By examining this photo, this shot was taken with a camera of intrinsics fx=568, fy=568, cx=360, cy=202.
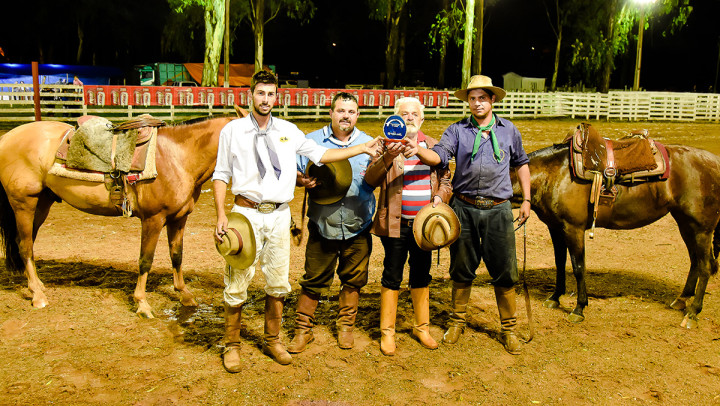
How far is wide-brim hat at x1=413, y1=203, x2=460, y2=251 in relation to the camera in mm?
3949

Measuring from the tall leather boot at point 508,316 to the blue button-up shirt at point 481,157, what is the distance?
2.49 ft

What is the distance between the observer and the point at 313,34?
4650cm

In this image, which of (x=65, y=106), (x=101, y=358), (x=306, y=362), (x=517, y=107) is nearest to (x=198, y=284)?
(x=101, y=358)

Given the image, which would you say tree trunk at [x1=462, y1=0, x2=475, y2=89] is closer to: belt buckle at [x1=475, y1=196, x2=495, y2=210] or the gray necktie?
belt buckle at [x1=475, y1=196, x2=495, y2=210]

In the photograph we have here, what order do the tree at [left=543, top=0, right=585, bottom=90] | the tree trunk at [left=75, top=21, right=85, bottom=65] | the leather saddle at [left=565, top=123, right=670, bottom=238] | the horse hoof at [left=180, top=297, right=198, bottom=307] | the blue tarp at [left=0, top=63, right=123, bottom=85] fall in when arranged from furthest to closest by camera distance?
the tree trunk at [left=75, top=21, right=85, bottom=65]
the tree at [left=543, top=0, right=585, bottom=90]
the blue tarp at [left=0, top=63, right=123, bottom=85]
the horse hoof at [left=180, top=297, right=198, bottom=307]
the leather saddle at [left=565, top=123, right=670, bottom=238]

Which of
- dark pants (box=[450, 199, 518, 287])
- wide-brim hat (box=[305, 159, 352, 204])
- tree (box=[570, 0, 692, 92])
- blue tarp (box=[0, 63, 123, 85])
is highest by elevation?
tree (box=[570, 0, 692, 92])

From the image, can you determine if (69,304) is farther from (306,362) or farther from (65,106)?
(65,106)

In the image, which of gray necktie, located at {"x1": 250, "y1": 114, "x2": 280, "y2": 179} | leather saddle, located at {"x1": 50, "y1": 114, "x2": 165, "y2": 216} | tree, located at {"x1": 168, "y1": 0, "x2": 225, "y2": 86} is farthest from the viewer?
tree, located at {"x1": 168, "y1": 0, "x2": 225, "y2": 86}

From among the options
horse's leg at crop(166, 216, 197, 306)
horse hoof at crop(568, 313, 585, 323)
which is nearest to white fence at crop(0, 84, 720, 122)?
horse's leg at crop(166, 216, 197, 306)

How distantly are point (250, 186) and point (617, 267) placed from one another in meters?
4.76

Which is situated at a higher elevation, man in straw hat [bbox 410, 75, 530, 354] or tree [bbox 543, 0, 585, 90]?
tree [bbox 543, 0, 585, 90]

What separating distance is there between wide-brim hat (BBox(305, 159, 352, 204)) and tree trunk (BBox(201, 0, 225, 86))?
60.4 ft

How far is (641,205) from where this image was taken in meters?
5.34

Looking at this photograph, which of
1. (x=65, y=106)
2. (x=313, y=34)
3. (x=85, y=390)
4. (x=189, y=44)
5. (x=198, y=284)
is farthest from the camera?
(x=313, y=34)
